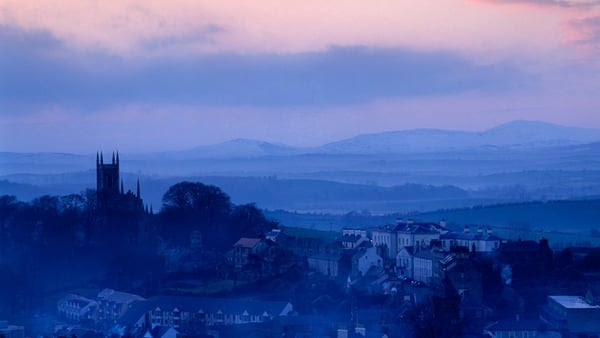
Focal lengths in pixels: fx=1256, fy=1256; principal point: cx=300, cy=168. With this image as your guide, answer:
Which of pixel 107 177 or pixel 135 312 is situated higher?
pixel 107 177

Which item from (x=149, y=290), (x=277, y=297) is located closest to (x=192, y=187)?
(x=149, y=290)

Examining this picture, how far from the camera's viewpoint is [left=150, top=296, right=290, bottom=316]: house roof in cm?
2248

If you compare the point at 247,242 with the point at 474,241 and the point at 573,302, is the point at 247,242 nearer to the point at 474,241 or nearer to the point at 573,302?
the point at 474,241

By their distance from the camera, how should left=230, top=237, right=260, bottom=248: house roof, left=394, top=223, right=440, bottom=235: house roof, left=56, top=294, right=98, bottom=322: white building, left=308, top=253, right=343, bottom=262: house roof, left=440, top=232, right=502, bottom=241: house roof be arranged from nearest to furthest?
1. left=56, top=294, right=98, bottom=322: white building
2. left=308, top=253, right=343, bottom=262: house roof
3. left=440, top=232, right=502, bottom=241: house roof
4. left=230, top=237, right=260, bottom=248: house roof
5. left=394, top=223, right=440, bottom=235: house roof

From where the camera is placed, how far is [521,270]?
81.6 ft

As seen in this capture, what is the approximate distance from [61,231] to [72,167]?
37400mm

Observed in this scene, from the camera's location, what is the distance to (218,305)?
2323cm

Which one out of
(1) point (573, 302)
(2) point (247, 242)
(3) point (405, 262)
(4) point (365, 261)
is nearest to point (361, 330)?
(1) point (573, 302)

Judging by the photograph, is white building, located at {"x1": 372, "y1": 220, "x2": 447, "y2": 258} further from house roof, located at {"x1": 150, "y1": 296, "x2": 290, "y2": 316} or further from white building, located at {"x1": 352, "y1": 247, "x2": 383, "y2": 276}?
house roof, located at {"x1": 150, "y1": 296, "x2": 290, "y2": 316}

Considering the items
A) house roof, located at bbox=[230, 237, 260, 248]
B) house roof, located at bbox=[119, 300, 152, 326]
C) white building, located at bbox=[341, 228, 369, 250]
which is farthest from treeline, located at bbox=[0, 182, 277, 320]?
house roof, located at bbox=[119, 300, 152, 326]

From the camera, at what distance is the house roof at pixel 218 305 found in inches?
885

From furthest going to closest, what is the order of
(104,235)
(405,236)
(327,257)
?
(104,235), (405,236), (327,257)

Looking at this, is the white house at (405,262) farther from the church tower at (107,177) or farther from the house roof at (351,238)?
the church tower at (107,177)

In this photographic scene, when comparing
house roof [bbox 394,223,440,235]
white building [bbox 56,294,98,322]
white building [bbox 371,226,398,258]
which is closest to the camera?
white building [bbox 56,294,98,322]
